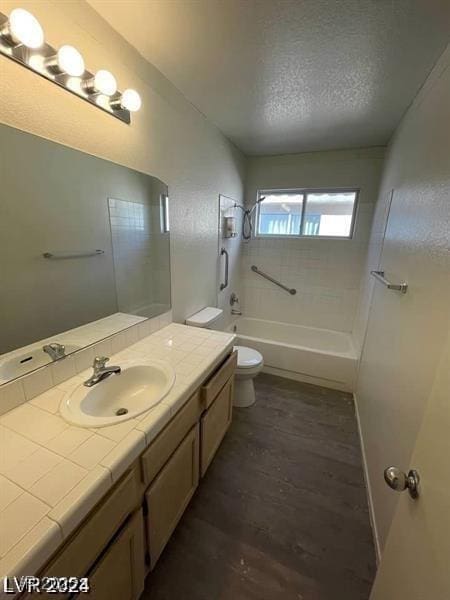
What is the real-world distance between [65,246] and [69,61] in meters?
0.69

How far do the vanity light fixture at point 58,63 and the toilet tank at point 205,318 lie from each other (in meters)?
1.43

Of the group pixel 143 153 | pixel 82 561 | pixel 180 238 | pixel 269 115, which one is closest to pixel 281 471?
pixel 82 561

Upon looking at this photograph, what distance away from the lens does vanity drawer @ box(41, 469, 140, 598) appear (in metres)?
0.62

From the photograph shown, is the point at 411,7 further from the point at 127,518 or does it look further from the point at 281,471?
the point at 281,471

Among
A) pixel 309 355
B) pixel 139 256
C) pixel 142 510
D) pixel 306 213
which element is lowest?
pixel 309 355

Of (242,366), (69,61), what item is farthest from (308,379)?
(69,61)

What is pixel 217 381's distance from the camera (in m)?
1.47

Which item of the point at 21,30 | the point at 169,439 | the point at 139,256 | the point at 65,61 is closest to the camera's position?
the point at 21,30

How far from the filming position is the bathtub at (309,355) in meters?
2.57

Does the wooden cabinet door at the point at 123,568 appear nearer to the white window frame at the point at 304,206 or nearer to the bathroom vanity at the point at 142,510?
the bathroom vanity at the point at 142,510

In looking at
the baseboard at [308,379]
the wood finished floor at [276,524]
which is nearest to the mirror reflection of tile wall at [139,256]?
the wood finished floor at [276,524]

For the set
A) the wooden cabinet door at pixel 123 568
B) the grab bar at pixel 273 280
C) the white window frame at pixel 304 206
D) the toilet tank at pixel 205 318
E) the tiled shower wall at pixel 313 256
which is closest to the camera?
the wooden cabinet door at pixel 123 568

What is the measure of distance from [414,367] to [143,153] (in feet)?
5.88

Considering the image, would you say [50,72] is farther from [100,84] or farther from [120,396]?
[120,396]
